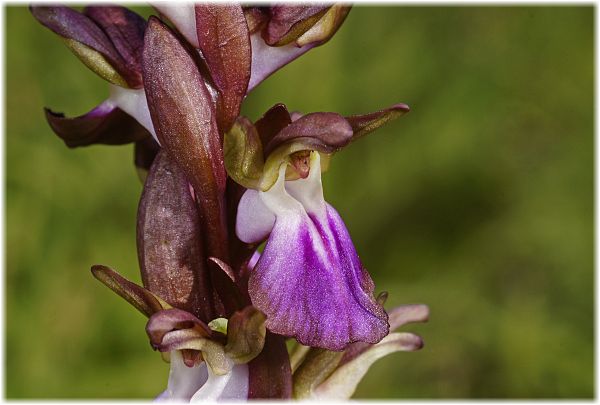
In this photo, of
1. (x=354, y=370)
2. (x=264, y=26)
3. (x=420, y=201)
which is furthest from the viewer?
(x=420, y=201)

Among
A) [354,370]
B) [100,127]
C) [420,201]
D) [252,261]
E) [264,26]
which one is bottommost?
[420,201]

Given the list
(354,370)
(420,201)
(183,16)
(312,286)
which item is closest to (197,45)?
(183,16)

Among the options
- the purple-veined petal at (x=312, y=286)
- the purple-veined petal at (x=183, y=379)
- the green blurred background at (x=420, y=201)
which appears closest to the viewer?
the purple-veined petal at (x=312, y=286)

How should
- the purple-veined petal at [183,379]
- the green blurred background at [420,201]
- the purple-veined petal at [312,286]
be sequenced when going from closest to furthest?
1. the purple-veined petal at [312,286]
2. the purple-veined petal at [183,379]
3. the green blurred background at [420,201]

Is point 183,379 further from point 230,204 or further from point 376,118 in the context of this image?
point 376,118

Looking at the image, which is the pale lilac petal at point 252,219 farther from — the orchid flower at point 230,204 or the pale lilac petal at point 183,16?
the pale lilac petal at point 183,16

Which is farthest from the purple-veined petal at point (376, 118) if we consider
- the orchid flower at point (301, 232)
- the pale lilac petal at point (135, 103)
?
the pale lilac petal at point (135, 103)

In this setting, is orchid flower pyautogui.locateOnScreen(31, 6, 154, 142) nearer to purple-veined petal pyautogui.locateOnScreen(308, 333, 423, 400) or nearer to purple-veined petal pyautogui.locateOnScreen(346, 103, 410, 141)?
purple-veined petal pyautogui.locateOnScreen(346, 103, 410, 141)
